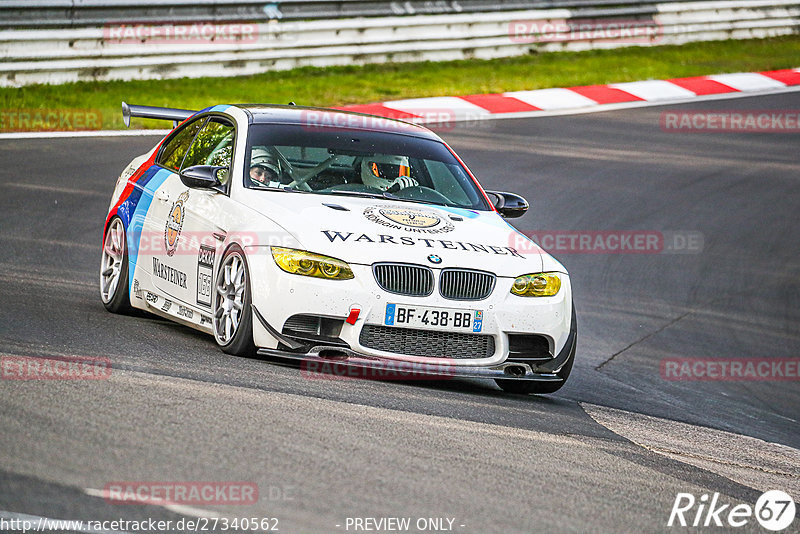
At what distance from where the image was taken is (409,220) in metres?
7.56

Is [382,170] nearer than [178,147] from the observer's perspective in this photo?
Yes

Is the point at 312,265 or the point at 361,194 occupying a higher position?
the point at 361,194

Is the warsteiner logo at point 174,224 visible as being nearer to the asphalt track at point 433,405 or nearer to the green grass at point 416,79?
the asphalt track at point 433,405

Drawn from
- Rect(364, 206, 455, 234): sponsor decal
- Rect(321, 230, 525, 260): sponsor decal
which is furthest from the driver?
Rect(321, 230, 525, 260): sponsor decal

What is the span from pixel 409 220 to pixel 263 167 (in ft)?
3.49

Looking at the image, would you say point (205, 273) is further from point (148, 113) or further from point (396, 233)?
point (148, 113)

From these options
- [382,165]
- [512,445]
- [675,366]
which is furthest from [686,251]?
[512,445]

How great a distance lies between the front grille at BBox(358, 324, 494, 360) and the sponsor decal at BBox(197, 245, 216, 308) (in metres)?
1.14

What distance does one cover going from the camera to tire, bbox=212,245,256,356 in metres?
7.15

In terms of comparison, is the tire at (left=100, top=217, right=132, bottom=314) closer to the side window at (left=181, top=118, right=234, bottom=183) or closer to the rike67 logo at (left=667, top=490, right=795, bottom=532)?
the side window at (left=181, top=118, right=234, bottom=183)

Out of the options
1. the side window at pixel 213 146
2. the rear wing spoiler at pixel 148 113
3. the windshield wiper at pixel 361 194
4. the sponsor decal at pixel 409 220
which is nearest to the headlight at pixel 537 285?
the sponsor decal at pixel 409 220

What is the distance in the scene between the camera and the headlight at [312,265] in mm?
7008

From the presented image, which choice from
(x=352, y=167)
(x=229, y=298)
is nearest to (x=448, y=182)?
(x=352, y=167)

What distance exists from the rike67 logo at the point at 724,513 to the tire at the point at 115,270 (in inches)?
177
